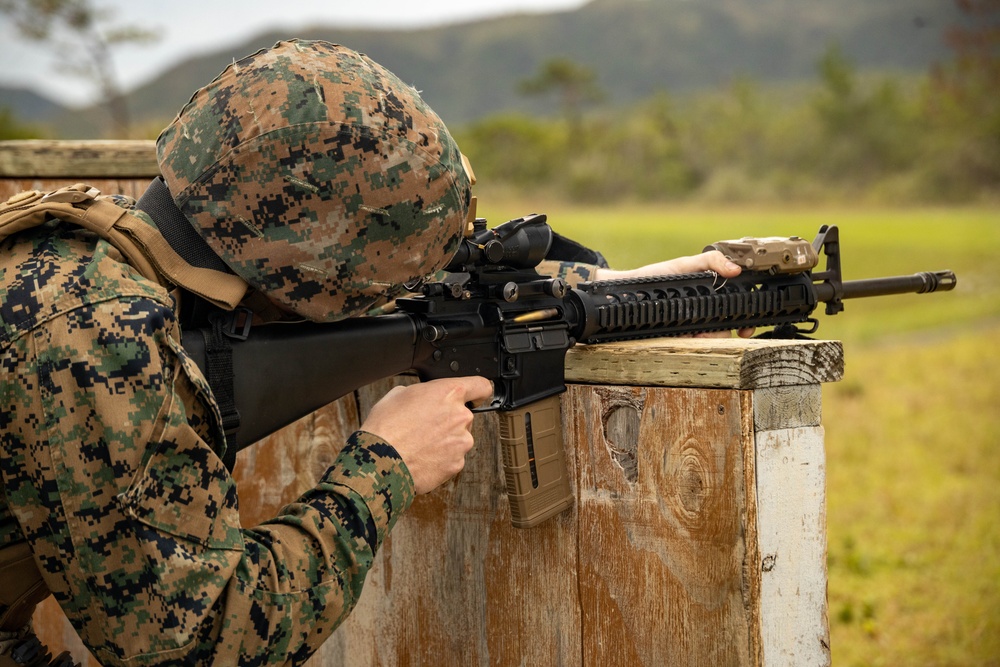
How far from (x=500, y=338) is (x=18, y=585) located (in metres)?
1.18

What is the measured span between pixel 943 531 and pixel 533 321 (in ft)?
14.0

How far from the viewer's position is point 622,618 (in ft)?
7.18

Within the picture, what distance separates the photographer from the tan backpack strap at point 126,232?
172 centimetres

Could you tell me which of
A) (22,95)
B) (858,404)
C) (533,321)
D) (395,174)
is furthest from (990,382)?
(22,95)

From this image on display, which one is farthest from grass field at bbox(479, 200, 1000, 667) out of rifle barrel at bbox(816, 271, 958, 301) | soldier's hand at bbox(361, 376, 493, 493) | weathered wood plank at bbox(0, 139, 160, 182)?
weathered wood plank at bbox(0, 139, 160, 182)

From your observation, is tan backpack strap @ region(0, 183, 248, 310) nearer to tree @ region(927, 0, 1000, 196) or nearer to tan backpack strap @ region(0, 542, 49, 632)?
tan backpack strap @ region(0, 542, 49, 632)

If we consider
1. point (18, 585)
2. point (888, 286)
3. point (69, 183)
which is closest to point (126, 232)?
point (18, 585)

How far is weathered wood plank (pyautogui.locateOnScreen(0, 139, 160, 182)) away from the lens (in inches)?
127

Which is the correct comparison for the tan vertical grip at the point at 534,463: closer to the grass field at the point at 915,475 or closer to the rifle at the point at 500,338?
the rifle at the point at 500,338

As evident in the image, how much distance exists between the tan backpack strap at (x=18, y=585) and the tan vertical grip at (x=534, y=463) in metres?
1.01

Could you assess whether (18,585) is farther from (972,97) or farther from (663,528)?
(972,97)

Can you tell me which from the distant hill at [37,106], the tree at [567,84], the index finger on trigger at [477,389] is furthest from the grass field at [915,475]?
the distant hill at [37,106]

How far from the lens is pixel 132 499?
5.17ft

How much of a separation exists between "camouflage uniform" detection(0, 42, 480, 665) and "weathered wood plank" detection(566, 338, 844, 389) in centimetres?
51
